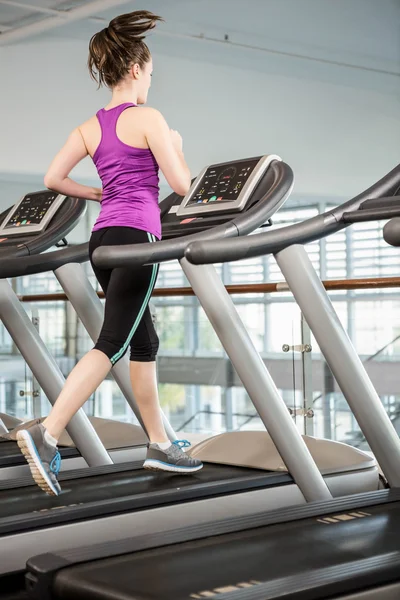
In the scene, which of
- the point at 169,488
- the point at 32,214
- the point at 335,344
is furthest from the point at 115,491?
the point at 32,214

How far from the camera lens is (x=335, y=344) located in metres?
2.70

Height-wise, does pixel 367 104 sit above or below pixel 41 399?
above

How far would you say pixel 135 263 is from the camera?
8.04 feet

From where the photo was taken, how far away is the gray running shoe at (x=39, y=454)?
2.58 metres

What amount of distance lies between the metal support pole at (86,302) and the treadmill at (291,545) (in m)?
0.98

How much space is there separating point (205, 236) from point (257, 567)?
1.01 m

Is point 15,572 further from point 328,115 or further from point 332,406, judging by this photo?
point 328,115

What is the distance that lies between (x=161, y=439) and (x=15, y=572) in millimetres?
816

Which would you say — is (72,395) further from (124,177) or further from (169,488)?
(124,177)

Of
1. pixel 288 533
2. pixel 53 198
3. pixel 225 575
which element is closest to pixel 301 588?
pixel 225 575

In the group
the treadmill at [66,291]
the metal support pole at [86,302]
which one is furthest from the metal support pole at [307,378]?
the metal support pole at [86,302]

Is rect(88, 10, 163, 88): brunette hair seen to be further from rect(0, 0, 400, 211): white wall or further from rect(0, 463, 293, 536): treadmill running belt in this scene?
rect(0, 0, 400, 211): white wall

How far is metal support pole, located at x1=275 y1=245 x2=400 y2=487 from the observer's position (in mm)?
2678

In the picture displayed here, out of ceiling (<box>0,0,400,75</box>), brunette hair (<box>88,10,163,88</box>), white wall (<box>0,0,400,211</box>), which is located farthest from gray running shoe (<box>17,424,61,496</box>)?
white wall (<box>0,0,400,211</box>)
